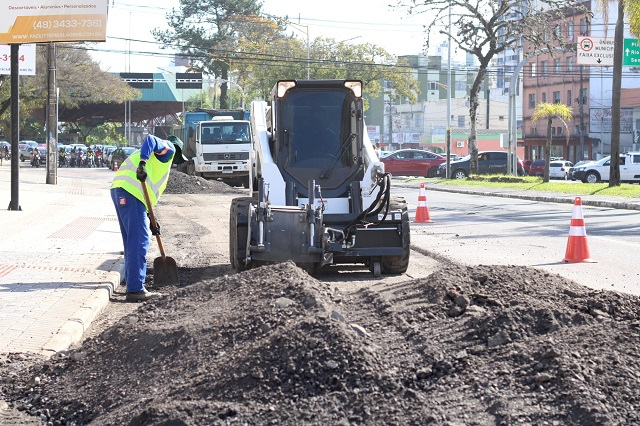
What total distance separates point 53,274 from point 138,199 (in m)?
1.78

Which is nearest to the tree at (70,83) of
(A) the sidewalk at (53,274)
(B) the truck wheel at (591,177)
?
(B) the truck wheel at (591,177)

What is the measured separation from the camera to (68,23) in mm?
22562

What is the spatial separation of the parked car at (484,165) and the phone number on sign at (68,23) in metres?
32.4

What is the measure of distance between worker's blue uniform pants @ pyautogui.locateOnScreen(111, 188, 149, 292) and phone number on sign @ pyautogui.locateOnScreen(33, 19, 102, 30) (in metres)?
12.9

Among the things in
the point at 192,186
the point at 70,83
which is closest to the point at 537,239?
the point at 192,186

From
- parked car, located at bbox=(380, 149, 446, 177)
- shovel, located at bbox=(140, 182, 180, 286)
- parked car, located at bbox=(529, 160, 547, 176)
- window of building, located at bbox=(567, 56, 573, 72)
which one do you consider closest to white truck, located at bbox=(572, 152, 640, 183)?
parked car, located at bbox=(380, 149, 446, 177)

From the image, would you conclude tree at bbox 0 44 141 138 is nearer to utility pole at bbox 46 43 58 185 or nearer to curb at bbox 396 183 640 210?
utility pole at bbox 46 43 58 185

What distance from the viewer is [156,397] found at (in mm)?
5617

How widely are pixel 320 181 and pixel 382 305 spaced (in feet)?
14.3

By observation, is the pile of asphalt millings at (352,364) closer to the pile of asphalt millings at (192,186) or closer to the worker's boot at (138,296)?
the worker's boot at (138,296)

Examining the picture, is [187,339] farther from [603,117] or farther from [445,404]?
[603,117]

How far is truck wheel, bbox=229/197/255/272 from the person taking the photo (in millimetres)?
11336

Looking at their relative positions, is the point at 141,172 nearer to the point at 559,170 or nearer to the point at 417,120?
the point at 559,170

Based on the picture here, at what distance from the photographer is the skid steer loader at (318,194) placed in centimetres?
1092
